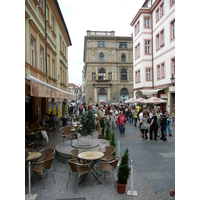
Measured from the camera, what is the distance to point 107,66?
52.2 meters

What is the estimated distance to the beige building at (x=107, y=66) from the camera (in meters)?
51.1

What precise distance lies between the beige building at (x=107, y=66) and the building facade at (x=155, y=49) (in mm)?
23958

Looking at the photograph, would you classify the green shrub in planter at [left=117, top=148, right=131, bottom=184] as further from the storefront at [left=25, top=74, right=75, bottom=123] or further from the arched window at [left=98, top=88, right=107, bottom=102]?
the arched window at [left=98, top=88, right=107, bottom=102]

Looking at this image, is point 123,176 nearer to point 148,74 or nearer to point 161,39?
point 161,39

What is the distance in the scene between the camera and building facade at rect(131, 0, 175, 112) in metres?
18.8

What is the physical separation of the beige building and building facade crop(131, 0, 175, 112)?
78.6 ft

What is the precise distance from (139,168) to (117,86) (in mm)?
46674

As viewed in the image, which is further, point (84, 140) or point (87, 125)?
point (84, 140)

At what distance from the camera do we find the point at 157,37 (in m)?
22.5

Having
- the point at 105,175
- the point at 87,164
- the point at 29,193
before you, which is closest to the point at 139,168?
the point at 105,175

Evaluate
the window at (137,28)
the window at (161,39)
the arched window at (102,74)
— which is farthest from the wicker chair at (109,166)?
the arched window at (102,74)

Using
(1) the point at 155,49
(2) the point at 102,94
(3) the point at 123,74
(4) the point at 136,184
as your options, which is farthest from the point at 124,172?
(3) the point at 123,74

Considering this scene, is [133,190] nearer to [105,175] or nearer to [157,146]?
[105,175]

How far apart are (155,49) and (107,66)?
30.0m
